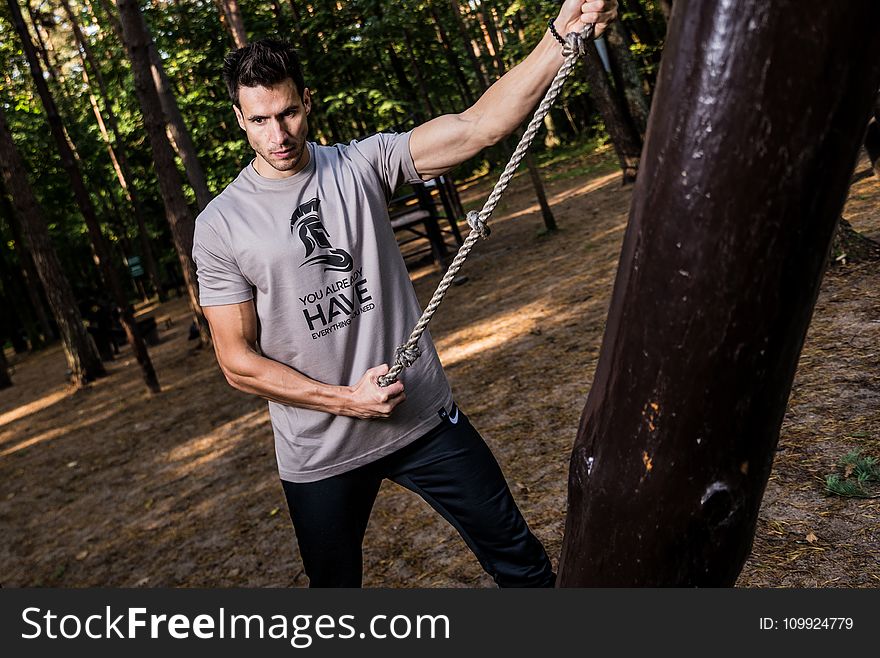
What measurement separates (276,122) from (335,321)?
634mm

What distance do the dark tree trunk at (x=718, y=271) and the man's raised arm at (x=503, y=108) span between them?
0.79m

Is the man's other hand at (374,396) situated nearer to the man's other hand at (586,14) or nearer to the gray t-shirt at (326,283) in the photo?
the gray t-shirt at (326,283)

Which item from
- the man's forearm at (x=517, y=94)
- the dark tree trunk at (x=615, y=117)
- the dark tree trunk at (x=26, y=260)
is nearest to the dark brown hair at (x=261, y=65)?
the man's forearm at (x=517, y=94)

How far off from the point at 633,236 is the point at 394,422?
1461 millimetres

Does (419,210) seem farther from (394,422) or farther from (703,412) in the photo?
(703,412)

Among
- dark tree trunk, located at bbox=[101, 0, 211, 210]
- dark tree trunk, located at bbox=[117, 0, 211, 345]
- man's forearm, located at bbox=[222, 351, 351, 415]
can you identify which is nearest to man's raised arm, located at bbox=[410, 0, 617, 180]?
man's forearm, located at bbox=[222, 351, 351, 415]

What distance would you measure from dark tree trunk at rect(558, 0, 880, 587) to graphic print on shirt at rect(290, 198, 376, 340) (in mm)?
1235

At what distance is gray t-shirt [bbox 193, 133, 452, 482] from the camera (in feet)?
7.80

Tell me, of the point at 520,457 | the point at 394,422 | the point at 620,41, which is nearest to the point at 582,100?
the point at 620,41

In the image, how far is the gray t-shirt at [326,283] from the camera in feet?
7.80

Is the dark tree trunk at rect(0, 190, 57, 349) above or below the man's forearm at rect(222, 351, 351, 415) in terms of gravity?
above

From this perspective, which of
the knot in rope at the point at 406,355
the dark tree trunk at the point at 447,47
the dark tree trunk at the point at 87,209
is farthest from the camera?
the dark tree trunk at the point at 447,47

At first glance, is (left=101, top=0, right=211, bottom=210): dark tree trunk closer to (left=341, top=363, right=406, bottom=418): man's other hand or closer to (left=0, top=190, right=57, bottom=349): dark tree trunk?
(left=341, top=363, right=406, bottom=418): man's other hand

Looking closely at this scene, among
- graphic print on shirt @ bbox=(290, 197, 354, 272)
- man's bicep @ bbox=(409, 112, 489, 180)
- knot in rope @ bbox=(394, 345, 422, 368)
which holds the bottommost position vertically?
knot in rope @ bbox=(394, 345, 422, 368)
